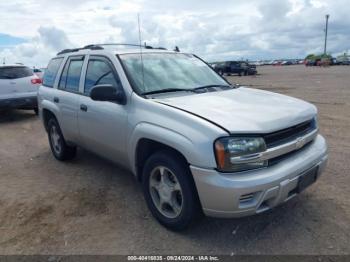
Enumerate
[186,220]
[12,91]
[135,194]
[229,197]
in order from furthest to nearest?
[12,91] → [135,194] → [186,220] → [229,197]

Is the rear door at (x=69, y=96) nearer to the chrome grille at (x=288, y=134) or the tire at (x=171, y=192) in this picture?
the tire at (x=171, y=192)

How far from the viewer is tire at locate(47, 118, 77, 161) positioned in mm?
5953

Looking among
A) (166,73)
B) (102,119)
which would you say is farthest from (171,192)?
(166,73)

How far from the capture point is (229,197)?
303 centimetres

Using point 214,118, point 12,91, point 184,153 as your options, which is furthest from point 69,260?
point 12,91

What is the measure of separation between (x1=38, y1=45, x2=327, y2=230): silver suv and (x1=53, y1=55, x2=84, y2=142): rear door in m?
0.03

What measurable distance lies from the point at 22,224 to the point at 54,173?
1726 mm

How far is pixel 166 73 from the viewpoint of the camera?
14.6 feet

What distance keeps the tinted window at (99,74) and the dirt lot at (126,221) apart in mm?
1395

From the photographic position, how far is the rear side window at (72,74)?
17.2ft

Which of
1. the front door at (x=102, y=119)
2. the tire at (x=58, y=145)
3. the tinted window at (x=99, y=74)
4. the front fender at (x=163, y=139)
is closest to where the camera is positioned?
the front fender at (x=163, y=139)

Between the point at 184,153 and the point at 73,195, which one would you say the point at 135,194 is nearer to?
the point at 73,195

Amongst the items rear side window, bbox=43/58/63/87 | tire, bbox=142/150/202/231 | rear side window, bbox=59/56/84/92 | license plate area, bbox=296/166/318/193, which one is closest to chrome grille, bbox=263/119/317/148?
license plate area, bbox=296/166/318/193

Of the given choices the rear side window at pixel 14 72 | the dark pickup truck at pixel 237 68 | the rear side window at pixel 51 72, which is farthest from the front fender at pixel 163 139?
the dark pickup truck at pixel 237 68
